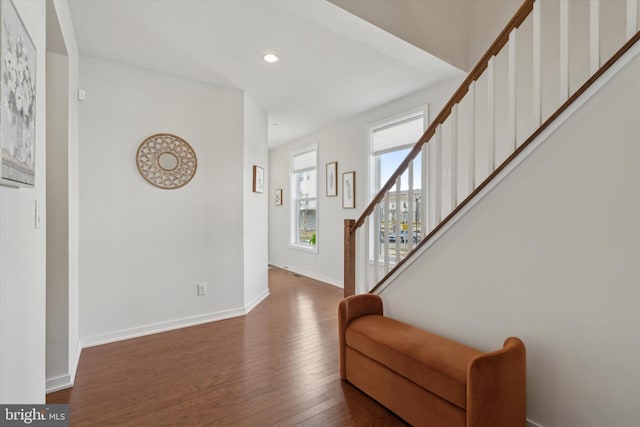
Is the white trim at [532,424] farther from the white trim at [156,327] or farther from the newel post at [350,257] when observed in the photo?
the white trim at [156,327]

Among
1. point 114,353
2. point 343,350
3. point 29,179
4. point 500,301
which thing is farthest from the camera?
point 114,353

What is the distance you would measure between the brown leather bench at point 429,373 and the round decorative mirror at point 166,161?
87.4 inches

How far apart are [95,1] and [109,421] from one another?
272cm

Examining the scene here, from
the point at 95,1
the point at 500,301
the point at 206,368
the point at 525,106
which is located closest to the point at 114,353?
the point at 206,368

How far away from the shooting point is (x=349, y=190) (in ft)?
16.0

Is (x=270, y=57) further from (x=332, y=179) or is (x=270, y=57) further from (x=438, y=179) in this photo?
(x=332, y=179)

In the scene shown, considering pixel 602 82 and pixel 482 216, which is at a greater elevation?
pixel 602 82

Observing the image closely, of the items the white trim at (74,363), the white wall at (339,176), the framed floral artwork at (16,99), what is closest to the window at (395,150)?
the white wall at (339,176)

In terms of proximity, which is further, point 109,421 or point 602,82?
point 109,421

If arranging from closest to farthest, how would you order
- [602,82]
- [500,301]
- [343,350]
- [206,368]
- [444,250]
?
[602,82], [500,301], [444,250], [343,350], [206,368]

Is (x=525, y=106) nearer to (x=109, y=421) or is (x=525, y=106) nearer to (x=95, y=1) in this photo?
(x=95, y=1)

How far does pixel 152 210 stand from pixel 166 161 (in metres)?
0.52

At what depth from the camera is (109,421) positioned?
6.07 ft

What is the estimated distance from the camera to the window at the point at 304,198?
590 cm
